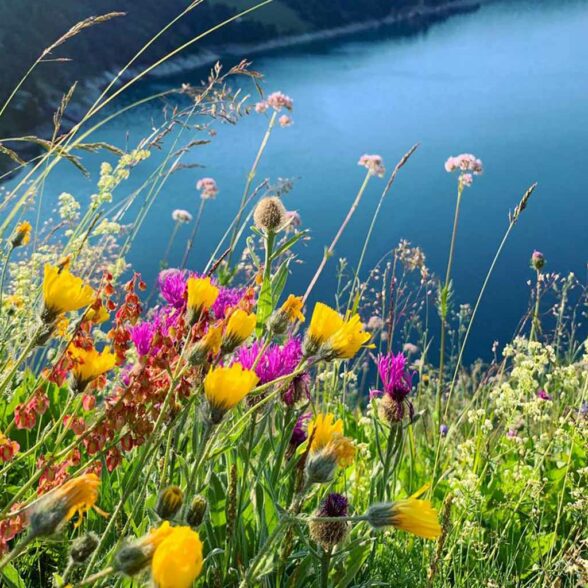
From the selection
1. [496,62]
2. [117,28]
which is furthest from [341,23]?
[117,28]

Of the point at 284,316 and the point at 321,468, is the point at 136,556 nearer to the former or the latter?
the point at 321,468

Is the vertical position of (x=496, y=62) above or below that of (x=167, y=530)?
below

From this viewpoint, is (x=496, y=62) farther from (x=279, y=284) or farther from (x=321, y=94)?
(x=279, y=284)

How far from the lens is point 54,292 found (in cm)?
74

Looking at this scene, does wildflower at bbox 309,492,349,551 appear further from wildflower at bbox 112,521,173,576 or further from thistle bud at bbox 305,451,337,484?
wildflower at bbox 112,521,173,576

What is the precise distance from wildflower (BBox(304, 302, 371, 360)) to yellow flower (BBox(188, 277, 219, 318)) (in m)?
0.11

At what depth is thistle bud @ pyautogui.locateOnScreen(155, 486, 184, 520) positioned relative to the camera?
0.60m

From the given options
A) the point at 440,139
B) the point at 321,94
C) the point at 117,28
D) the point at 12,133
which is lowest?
the point at 440,139

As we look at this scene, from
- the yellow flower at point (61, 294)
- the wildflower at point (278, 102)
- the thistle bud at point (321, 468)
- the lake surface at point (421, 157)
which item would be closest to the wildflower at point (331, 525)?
the thistle bud at point (321, 468)

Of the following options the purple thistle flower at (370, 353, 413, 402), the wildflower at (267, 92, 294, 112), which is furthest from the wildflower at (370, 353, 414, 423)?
the wildflower at (267, 92, 294, 112)

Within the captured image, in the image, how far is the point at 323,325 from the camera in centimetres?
83

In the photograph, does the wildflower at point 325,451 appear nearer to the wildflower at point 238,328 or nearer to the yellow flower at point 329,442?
the yellow flower at point 329,442

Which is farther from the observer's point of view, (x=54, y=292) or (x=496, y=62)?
(x=496, y=62)

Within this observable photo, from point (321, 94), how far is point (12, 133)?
26.6ft
